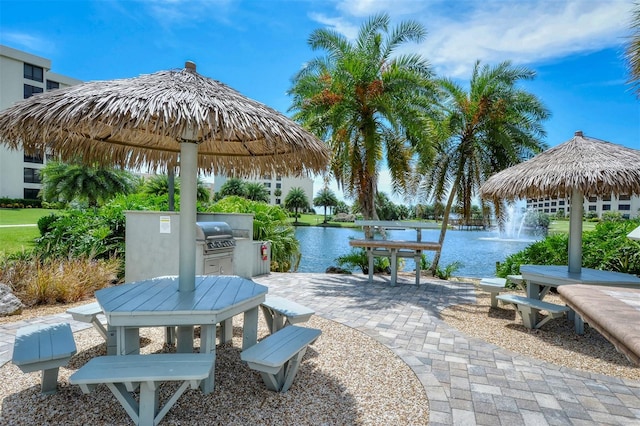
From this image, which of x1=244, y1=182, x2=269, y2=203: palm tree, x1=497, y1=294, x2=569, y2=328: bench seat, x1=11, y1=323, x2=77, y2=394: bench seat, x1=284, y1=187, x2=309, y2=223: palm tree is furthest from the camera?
x1=284, y1=187, x2=309, y2=223: palm tree

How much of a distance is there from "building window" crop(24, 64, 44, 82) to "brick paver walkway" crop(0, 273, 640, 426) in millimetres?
47160

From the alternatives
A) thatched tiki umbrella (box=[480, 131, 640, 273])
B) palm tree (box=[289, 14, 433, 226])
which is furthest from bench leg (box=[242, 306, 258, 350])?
palm tree (box=[289, 14, 433, 226])

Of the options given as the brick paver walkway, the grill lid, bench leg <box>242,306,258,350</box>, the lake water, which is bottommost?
the lake water

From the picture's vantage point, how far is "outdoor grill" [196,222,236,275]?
7008mm

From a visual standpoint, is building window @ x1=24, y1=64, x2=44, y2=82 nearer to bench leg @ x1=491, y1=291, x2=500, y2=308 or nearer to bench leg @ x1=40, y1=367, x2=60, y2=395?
bench leg @ x1=40, y1=367, x2=60, y2=395

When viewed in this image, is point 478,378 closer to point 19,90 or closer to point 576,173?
point 576,173

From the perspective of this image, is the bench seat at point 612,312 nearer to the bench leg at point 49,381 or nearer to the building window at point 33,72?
the bench leg at point 49,381

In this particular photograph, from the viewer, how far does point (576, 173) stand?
5.57m

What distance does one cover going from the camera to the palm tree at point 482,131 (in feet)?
37.9

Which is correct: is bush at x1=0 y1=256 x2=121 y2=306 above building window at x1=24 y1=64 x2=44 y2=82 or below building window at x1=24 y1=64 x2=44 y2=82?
below

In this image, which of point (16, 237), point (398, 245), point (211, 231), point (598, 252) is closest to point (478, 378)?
point (398, 245)

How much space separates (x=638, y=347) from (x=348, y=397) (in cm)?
251

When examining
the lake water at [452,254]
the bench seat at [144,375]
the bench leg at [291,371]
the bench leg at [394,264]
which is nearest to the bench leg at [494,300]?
the bench leg at [394,264]

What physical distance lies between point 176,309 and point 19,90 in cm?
4875
